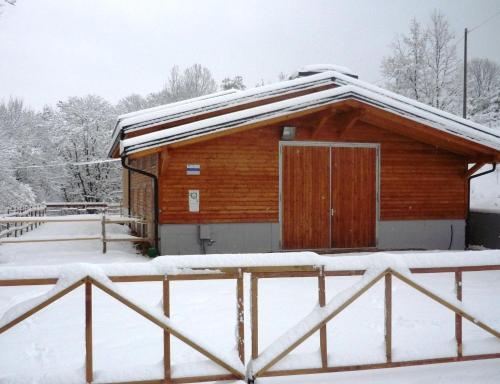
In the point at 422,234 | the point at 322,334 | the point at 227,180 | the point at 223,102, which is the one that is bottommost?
the point at 422,234

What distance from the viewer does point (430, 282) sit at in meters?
8.75

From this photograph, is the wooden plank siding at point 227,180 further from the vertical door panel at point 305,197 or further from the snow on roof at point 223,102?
the snow on roof at point 223,102

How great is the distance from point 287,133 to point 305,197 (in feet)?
5.86

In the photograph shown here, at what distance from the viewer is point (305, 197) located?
38.7 feet

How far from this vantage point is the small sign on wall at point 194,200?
10.9 meters

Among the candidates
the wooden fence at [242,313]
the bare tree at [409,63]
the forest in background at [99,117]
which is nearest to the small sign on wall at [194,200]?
the wooden fence at [242,313]

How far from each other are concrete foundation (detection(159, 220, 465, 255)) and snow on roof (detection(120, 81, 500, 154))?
220cm

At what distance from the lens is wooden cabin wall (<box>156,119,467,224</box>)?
1089cm

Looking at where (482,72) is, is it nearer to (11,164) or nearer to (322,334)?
(11,164)

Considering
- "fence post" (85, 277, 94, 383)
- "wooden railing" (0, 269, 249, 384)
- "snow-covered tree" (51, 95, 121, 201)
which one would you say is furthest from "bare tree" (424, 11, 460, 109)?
"fence post" (85, 277, 94, 383)

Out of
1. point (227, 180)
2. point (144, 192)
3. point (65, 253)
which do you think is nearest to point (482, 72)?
point (144, 192)

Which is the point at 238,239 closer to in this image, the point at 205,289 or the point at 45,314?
the point at 205,289

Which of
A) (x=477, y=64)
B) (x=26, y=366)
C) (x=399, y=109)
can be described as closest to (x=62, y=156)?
(x=399, y=109)

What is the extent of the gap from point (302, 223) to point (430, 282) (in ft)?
12.7
